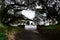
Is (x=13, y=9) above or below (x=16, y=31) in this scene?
above

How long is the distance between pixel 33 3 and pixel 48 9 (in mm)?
183

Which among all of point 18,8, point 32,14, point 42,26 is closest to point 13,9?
point 18,8

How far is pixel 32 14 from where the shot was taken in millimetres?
2475

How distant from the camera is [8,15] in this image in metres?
2.49

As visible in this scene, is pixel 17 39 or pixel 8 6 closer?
pixel 17 39

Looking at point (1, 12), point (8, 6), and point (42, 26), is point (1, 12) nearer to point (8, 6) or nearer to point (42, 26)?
point (8, 6)

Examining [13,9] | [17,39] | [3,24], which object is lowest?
[17,39]

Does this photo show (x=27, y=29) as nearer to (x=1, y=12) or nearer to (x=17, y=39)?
(x=17, y=39)

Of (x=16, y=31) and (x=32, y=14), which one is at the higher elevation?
(x=32, y=14)

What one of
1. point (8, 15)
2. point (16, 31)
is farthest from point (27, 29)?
point (8, 15)

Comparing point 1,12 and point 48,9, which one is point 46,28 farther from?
point 1,12

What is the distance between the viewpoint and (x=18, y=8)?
8.16 ft

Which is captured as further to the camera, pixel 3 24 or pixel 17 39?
pixel 3 24

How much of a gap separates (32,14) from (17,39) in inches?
13.3
